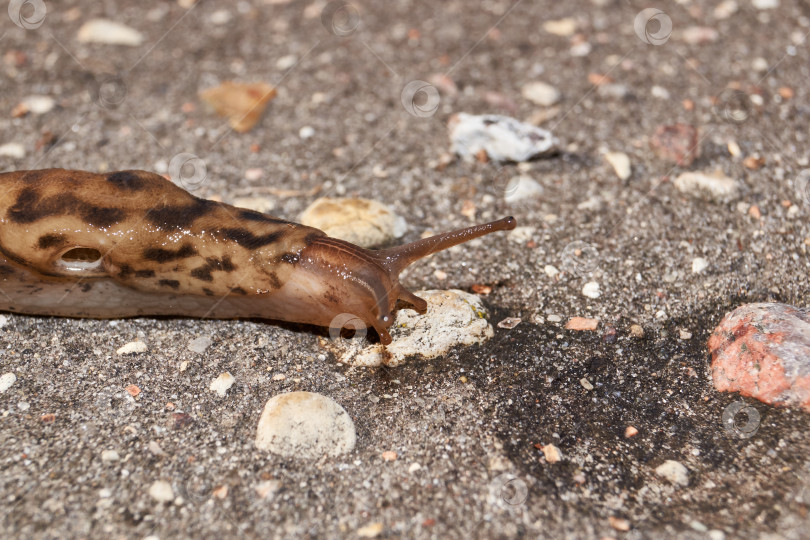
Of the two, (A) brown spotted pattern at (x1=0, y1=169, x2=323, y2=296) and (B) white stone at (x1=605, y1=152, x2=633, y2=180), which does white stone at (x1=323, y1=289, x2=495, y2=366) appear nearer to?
(A) brown spotted pattern at (x1=0, y1=169, x2=323, y2=296)

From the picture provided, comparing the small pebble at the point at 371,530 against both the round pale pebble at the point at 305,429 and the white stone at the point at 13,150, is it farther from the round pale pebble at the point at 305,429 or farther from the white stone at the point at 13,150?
the white stone at the point at 13,150

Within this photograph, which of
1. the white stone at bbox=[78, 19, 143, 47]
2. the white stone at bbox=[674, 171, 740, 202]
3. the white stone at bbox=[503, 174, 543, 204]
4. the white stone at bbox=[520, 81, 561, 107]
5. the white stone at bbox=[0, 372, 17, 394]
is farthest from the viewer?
the white stone at bbox=[78, 19, 143, 47]

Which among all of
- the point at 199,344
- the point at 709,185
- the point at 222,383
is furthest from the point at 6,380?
the point at 709,185

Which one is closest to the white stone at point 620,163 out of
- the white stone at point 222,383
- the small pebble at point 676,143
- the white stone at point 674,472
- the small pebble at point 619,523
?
the small pebble at point 676,143

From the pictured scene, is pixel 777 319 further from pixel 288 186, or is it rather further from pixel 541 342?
pixel 288 186

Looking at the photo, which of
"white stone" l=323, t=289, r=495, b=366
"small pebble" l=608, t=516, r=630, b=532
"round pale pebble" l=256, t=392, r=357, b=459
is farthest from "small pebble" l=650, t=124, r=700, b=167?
"round pale pebble" l=256, t=392, r=357, b=459
